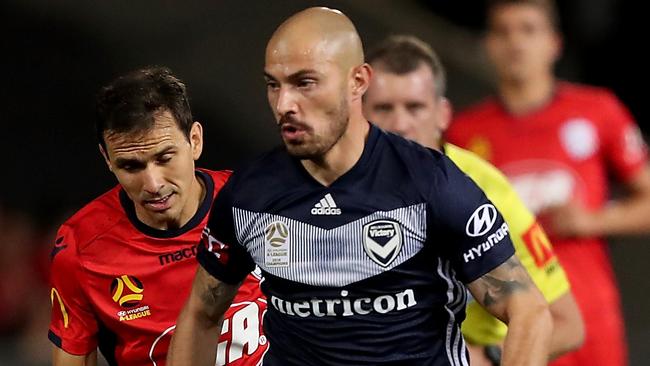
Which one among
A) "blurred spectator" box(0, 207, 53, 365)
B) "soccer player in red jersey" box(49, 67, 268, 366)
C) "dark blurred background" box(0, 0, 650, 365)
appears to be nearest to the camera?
"soccer player in red jersey" box(49, 67, 268, 366)

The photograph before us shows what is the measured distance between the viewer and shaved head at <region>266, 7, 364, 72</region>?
148 inches

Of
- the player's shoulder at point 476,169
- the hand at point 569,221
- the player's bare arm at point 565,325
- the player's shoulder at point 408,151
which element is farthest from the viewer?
the hand at point 569,221

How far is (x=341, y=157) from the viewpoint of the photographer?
12.8 ft

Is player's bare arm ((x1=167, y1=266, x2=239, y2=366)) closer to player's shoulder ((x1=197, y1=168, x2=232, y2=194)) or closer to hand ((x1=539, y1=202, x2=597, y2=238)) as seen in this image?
player's shoulder ((x1=197, y1=168, x2=232, y2=194))

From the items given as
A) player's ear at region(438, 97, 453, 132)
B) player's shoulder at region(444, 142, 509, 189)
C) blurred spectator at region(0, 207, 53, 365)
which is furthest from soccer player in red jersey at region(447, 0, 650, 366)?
blurred spectator at region(0, 207, 53, 365)

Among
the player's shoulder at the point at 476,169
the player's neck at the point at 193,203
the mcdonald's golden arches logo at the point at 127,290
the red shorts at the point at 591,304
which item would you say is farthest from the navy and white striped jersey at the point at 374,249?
the red shorts at the point at 591,304

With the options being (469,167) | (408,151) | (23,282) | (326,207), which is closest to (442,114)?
(469,167)

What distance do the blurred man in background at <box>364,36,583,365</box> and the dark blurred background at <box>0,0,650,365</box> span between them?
465cm

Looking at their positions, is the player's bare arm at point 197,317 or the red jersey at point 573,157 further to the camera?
the red jersey at point 573,157

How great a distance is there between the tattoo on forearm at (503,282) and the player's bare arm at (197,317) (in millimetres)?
759

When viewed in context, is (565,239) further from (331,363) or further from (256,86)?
(256,86)

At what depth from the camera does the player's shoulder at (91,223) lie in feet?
14.2

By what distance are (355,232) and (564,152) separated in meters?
2.72

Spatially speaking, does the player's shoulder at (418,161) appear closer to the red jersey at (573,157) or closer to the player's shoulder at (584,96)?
the red jersey at (573,157)
